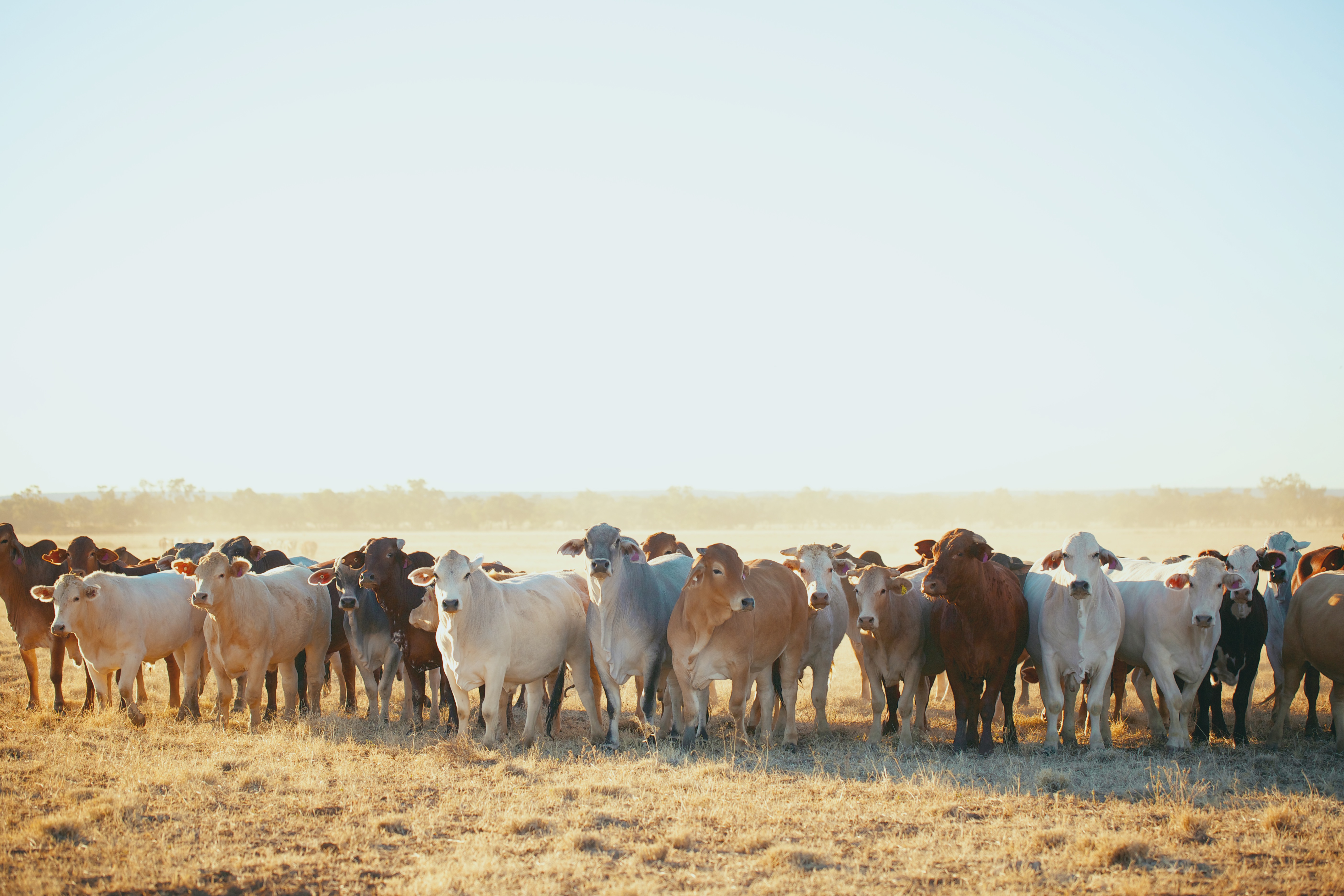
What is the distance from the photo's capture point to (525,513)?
83.6 m

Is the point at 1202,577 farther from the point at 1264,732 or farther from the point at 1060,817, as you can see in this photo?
the point at 1060,817

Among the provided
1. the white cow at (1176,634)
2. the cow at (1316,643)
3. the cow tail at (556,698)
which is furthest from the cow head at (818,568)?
the cow at (1316,643)

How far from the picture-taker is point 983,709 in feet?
32.4

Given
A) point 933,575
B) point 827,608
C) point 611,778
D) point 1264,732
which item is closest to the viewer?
point 611,778

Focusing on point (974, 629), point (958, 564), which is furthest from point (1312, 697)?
point (958, 564)

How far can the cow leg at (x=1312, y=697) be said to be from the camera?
10.7m

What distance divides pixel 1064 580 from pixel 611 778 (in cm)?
529

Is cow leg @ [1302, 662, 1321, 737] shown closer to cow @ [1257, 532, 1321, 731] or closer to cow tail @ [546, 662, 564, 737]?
cow @ [1257, 532, 1321, 731]

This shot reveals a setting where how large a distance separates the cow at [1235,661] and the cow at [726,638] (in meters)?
4.66

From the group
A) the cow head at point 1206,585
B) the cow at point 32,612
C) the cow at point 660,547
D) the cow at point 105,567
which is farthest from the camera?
the cow at point 660,547

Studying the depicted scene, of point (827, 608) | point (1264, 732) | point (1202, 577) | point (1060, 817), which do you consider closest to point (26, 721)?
point (827, 608)

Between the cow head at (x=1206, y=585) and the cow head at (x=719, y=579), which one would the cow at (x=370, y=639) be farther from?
the cow head at (x=1206, y=585)

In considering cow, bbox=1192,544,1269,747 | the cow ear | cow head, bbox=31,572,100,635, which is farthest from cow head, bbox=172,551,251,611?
cow, bbox=1192,544,1269,747

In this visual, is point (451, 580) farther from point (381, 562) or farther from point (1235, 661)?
point (1235, 661)
